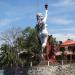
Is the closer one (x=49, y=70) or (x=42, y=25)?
(x=49, y=70)

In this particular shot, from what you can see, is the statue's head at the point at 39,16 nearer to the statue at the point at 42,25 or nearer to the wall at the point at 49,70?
the statue at the point at 42,25

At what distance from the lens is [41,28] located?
35.9m

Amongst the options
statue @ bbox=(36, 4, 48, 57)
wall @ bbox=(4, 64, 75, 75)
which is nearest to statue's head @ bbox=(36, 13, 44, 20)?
statue @ bbox=(36, 4, 48, 57)

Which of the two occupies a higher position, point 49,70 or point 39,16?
point 39,16

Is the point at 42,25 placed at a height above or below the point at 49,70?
above

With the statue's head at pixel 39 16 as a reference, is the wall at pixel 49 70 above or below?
below

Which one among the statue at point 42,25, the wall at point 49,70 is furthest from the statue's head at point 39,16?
the wall at point 49,70

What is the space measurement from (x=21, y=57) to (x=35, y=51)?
8.05 ft

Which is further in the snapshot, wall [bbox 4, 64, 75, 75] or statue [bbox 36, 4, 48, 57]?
statue [bbox 36, 4, 48, 57]

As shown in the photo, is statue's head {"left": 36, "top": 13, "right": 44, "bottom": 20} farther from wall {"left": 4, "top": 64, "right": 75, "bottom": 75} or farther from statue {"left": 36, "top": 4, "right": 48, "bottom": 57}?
wall {"left": 4, "top": 64, "right": 75, "bottom": 75}

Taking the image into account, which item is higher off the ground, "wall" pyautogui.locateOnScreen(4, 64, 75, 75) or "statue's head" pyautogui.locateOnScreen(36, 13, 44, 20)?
"statue's head" pyautogui.locateOnScreen(36, 13, 44, 20)

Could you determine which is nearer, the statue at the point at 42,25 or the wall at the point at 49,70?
the wall at the point at 49,70

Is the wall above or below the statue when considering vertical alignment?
below

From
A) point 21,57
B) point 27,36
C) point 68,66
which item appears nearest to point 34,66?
point 68,66
